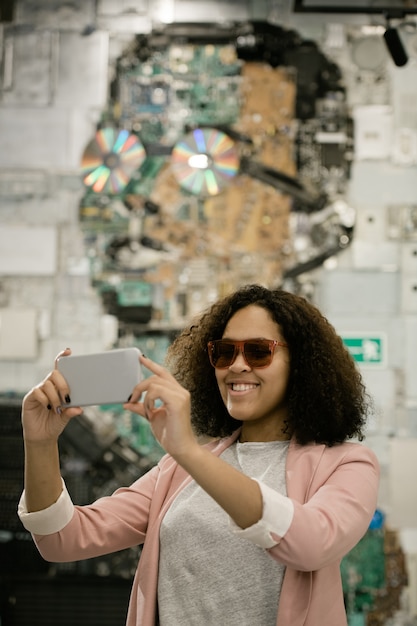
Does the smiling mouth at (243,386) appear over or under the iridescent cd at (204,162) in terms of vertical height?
under

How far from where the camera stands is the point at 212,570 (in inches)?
49.3

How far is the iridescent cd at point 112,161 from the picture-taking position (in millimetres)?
3324

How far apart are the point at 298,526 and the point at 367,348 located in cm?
224

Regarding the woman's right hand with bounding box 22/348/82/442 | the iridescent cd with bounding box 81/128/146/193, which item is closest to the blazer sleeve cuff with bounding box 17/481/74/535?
the woman's right hand with bounding box 22/348/82/442

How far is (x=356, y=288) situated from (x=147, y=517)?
208 cm

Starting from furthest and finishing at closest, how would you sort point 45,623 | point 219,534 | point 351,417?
1. point 45,623
2. point 351,417
3. point 219,534

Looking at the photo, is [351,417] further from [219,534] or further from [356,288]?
[356,288]

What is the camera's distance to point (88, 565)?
3.15 m

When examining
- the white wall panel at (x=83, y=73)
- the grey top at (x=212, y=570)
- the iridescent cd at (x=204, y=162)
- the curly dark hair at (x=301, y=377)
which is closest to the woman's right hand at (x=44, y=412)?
the grey top at (x=212, y=570)

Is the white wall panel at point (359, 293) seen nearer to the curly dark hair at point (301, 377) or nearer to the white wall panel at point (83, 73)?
the white wall panel at point (83, 73)

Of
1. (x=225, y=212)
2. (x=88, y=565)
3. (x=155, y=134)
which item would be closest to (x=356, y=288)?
(x=225, y=212)

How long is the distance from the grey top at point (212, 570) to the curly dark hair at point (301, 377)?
0.12m

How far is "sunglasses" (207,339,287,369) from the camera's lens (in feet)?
4.47

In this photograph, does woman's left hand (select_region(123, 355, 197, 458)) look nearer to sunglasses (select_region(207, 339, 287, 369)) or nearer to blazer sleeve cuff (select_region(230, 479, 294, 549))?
blazer sleeve cuff (select_region(230, 479, 294, 549))
